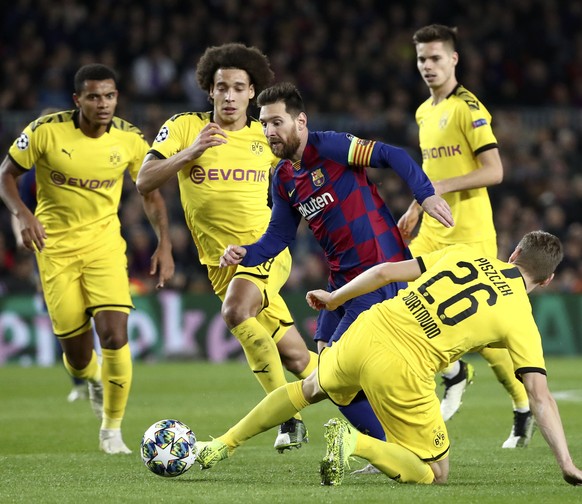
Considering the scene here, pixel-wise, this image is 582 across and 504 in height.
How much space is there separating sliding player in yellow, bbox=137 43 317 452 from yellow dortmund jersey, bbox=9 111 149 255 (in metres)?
0.62

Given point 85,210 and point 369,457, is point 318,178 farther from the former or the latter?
point 85,210

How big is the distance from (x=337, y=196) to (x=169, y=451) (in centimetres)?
171

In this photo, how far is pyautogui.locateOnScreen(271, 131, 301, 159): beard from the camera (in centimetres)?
670

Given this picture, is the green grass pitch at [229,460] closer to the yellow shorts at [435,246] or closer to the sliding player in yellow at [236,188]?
the sliding player in yellow at [236,188]

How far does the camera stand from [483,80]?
71.5ft

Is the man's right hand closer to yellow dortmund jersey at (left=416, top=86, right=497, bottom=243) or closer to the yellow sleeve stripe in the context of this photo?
the yellow sleeve stripe

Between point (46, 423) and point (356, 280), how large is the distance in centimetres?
472

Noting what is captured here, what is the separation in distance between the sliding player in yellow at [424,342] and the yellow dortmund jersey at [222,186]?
2.03 metres

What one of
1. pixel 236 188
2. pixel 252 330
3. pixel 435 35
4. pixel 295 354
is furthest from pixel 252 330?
pixel 435 35

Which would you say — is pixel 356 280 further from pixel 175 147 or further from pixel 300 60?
pixel 300 60

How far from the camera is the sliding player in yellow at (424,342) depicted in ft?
19.1

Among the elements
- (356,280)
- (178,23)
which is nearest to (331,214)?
(356,280)

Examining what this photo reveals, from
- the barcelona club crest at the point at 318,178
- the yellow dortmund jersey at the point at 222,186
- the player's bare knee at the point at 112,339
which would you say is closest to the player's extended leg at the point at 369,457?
the barcelona club crest at the point at 318,178

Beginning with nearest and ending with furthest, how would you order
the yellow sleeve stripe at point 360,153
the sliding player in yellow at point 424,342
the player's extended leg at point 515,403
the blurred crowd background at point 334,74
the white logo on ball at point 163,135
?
the sliding player in yellow at point 424,342, the yellow sleeve stripe at point 360,153, the white logo on ball at point 163,135, the player's extended leg at point 515,403, the blurred crowd background at point 334,74
